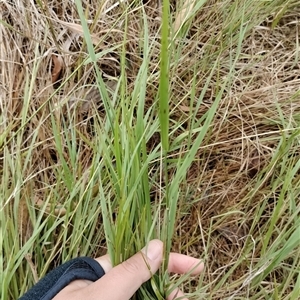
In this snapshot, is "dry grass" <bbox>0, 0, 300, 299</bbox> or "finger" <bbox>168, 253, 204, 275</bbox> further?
"dry grass" <bbox>0, 0, 300, 299</bbox>

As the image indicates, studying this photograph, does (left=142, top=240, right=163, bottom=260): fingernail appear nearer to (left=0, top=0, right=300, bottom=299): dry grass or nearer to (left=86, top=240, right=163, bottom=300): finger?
(left=86, top=240, right=163, bottom=300): finger

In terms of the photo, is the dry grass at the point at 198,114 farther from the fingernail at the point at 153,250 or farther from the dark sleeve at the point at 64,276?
the fingernail at the point at 153,250

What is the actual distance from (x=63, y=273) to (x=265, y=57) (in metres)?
0.78

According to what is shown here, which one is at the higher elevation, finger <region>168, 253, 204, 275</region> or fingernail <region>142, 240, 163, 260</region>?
fingernail <region>142, 240, 163, 260</region>

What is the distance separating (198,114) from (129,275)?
A: 49 cm

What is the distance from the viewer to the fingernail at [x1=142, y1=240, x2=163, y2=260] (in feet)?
2.73

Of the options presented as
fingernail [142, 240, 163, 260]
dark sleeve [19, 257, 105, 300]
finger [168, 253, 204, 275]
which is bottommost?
finger [168, 253, 204, 275]

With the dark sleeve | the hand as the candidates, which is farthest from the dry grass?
the hand

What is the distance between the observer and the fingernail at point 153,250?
2.73 ft

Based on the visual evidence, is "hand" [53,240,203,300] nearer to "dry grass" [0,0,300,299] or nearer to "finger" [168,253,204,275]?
"finger" [168,253,204,275]

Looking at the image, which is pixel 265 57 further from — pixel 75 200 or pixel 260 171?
pixel 75 200

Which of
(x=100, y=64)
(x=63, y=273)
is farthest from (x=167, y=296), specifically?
(x=100, y=64)

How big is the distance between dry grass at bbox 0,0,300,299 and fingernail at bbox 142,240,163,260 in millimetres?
190

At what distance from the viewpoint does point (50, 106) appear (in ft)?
3.69
